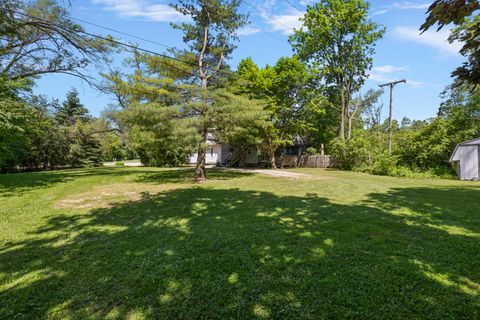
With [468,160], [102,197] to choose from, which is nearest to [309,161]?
[468,160]

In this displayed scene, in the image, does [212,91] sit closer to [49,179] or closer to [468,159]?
[49,179]

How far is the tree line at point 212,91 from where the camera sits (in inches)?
403

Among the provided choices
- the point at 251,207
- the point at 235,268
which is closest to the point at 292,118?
the point at 251,207

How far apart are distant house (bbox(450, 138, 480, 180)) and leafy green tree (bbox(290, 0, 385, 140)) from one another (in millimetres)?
10190

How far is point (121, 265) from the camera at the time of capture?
3270mm

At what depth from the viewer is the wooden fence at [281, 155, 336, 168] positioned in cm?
2161

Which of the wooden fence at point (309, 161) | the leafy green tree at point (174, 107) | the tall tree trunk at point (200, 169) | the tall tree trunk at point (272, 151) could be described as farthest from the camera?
the wooden fence at point (309, 161)

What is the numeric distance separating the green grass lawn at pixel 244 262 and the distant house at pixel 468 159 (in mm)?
8476

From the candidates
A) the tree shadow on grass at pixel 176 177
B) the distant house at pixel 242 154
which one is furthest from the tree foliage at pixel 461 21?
the distant house at pixel 242 154

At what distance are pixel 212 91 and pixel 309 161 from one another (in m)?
13.9

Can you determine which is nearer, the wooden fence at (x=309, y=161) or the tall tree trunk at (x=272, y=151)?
the tall tree trunk at (x=272, y=151)

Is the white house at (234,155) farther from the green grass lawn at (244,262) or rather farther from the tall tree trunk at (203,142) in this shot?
the green grass lawn at (244,262)

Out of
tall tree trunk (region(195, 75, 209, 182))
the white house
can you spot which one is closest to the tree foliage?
tall tree trunk (region(195, 75, 209, 182))

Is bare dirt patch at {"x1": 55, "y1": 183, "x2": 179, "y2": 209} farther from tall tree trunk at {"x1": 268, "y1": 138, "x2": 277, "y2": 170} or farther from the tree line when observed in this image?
tall tree trunk at {"x1": 268, "y1": 138, "x2": 277, "y2": 170}
